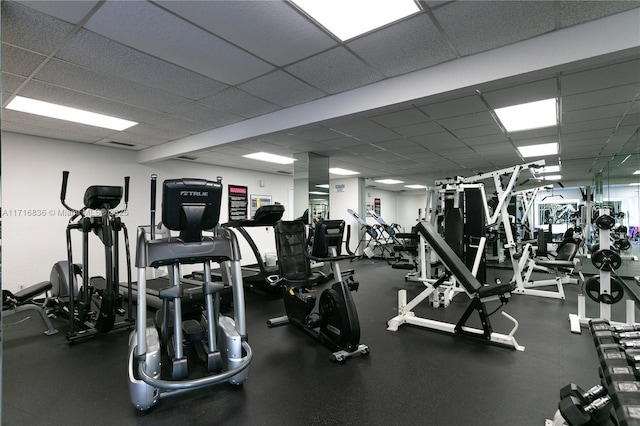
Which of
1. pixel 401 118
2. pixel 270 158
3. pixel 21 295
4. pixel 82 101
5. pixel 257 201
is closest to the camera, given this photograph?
pixel 21 295

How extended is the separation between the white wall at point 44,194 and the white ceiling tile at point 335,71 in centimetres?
459

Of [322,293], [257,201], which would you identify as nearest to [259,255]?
[322,293]

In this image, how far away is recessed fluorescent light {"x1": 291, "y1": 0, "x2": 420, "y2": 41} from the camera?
2.07 m

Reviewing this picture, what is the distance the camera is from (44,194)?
5.03 metres

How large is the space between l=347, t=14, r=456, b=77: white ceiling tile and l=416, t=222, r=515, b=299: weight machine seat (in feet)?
5.43

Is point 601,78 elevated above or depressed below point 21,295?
above

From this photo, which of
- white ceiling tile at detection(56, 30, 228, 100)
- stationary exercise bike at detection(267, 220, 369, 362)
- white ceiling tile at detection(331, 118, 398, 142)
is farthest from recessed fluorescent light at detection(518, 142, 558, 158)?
white ceiling tile at detection(56, 30, 228, 100)

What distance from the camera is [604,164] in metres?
7.36

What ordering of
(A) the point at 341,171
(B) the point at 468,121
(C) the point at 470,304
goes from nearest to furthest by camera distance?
(C) the point at 470,304, (B) the point at 468,121, (A) the point at 341,171

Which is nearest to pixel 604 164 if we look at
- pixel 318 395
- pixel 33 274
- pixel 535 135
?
pixel 535 135

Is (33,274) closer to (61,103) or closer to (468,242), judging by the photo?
(61,103)

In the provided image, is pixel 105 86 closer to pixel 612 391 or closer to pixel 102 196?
pixel 102 196

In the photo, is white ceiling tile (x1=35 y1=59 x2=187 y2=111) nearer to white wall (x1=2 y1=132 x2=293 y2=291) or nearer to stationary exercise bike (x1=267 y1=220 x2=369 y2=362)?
stationary exercise bike (x1=267 y1=220 x2=369 y2=362)

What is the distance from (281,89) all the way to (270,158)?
3.43 meters
